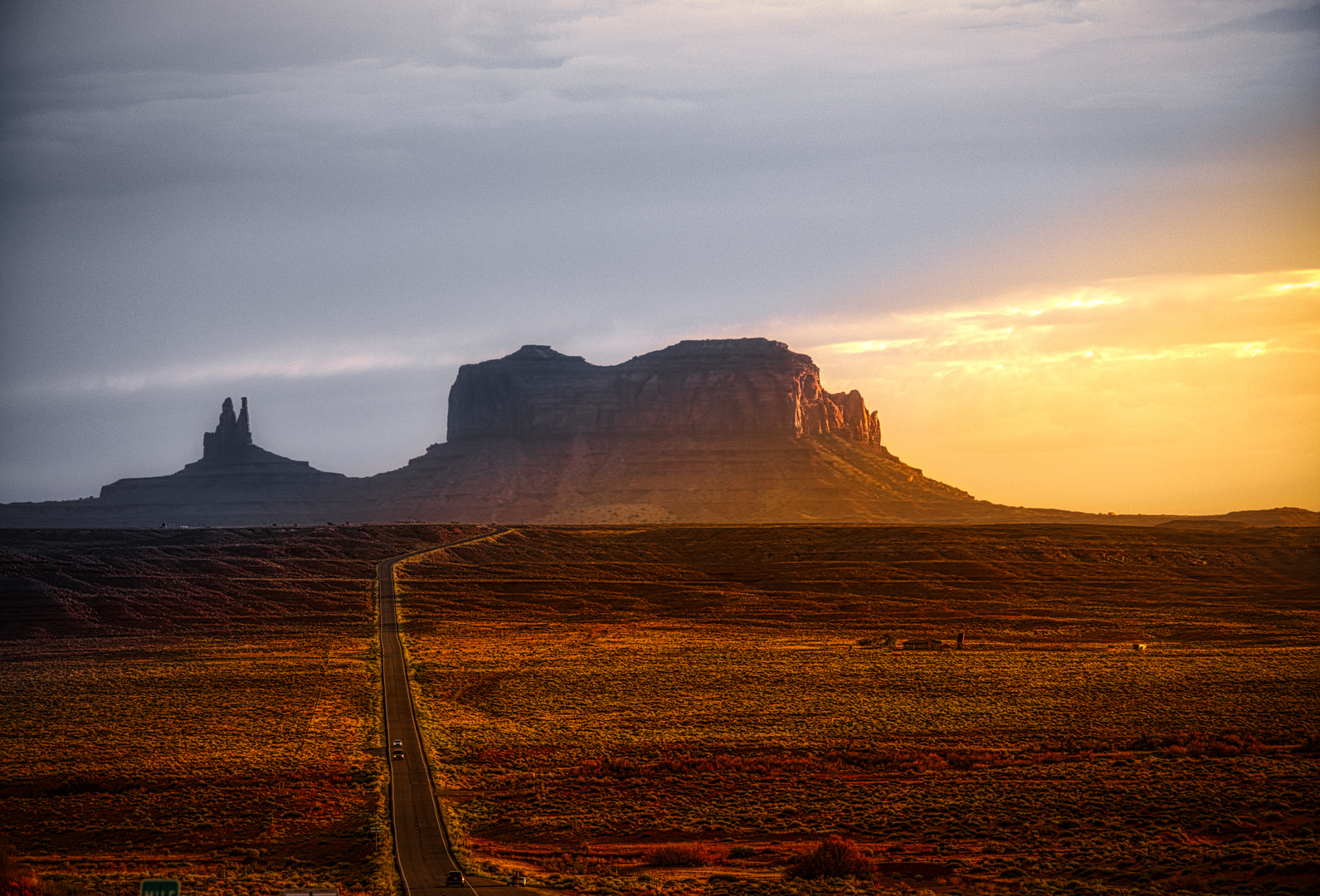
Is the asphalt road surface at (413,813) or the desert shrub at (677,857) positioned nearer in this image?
the asphalt road surface at (413,813)

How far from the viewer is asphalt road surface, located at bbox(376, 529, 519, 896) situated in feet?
74.2

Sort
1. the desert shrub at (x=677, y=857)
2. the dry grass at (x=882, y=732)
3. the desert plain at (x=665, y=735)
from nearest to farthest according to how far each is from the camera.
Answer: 1. the desert shrub at (x=677, y=857)
2. the desert plain at (x=665, y=735)
3. the dry grass at (x=882, y=732)

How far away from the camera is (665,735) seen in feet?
126

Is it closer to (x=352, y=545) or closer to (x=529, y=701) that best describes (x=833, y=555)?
(x=352, y=545)

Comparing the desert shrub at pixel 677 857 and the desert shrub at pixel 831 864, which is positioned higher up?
the desert shrub at pixel 831 864

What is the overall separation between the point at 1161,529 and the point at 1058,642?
8791 centimetres

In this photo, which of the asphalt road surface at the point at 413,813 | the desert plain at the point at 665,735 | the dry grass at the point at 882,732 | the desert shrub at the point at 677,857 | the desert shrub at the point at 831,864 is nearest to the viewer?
the asphalt road surface at the point at 413,813

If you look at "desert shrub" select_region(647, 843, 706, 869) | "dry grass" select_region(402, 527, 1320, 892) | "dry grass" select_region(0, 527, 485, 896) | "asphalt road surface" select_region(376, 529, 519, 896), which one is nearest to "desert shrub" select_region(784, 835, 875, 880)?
"dry grass" select_region(402, 527, 1320, 892)

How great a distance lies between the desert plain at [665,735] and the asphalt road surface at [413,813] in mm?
533

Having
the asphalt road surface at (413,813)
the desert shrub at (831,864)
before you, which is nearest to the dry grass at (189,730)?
the asphalt road surface at (413,813)

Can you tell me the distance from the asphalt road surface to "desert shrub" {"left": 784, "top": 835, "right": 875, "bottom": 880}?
613 cm

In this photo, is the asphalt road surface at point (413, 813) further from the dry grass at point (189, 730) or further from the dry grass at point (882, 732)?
the dry grass at point (882, 732)

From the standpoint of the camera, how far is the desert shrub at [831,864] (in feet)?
75.6

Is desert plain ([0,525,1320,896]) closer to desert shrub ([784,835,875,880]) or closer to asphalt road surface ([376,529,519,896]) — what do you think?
desert shrub ([784,835,875,880])
